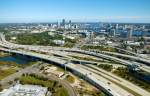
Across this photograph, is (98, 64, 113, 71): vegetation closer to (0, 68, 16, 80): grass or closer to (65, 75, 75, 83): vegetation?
(65, 75, 75, 83): vegetation

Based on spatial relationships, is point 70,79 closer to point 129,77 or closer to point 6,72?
point 129,77

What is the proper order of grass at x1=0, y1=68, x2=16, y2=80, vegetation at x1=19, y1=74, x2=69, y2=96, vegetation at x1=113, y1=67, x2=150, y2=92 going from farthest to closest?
grass at x1=0, y1=68, x2=16, y2=80 < vegetation at x1=113, y1=67, x2=150, y2=92 < vegetation at x1=19, y1=74, x2=69, y2=96

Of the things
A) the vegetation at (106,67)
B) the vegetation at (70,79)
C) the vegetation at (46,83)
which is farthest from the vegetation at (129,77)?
the vegetation at (46,83)

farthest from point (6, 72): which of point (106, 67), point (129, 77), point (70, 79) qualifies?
point (129, 77)

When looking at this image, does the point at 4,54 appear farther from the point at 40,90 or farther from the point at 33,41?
the point at 40,90

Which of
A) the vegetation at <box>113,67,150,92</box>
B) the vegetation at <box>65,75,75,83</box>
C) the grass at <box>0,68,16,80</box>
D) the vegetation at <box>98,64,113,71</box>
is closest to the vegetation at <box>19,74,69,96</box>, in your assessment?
the vegetation at <box>65,75,75,83</box>

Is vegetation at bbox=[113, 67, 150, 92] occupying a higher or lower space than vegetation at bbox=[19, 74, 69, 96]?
lower

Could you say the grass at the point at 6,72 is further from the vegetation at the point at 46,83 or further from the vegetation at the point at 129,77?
the vegetation at the point at 129,77
